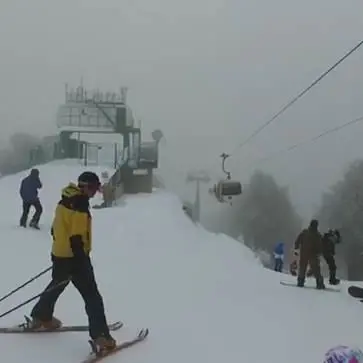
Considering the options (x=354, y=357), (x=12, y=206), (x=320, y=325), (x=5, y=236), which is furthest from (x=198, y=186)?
(x=354, y=357)

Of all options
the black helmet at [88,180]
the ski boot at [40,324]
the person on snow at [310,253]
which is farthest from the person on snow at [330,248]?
the black helmet at [88,180]

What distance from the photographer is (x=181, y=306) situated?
9.38 metres

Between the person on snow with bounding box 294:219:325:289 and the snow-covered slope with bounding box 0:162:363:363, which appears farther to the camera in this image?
the person on snow with bounding box 294:219:325:289

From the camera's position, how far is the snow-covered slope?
22.2 ft

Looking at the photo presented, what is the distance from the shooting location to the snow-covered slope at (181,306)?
678cm

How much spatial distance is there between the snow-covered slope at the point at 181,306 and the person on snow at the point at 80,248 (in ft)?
1.11

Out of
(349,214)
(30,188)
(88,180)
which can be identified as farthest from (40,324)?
(349,214)

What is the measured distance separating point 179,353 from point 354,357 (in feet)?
9.98

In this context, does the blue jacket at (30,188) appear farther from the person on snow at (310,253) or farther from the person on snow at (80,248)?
the person on snow at (80,248)

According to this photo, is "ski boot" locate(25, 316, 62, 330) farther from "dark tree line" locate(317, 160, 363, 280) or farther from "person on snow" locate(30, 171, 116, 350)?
"dark tree line" locate(317, 160, 363, 280)

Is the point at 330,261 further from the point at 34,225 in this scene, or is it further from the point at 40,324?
the point at 40,324

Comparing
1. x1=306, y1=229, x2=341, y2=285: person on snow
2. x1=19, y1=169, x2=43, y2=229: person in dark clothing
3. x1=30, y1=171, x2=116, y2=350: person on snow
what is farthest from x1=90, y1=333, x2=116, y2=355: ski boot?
x1=306, y1=229, x2=341, y2=285: person on snow

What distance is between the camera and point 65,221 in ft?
20.4

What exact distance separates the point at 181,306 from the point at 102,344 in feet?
10.9
